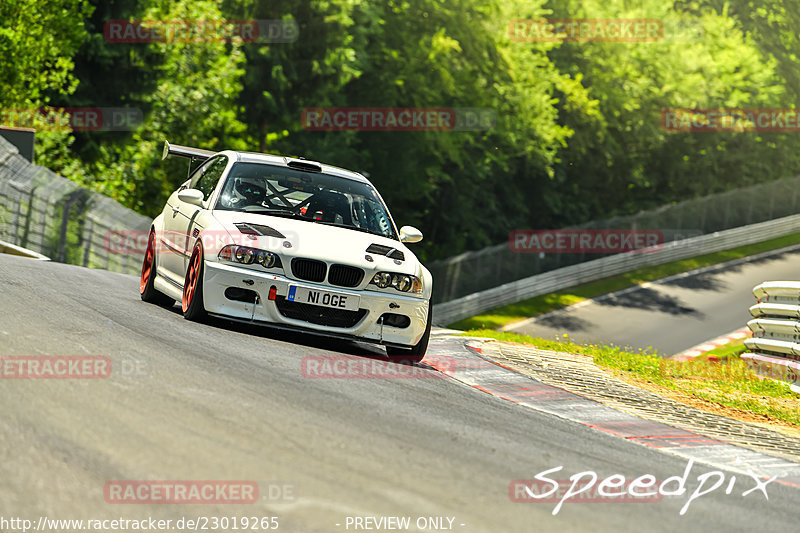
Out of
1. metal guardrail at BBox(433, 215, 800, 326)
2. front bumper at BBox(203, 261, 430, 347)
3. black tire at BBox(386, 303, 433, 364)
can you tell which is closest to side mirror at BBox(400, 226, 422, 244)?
black tire at BBox(386, 303, 433, 364)

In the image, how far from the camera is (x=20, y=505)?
412 cm

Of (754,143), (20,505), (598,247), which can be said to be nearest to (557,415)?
(20,505)

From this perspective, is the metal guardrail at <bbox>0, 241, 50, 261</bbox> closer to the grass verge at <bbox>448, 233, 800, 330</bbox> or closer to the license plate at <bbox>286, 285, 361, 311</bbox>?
the license plate at <bbox>286, 285, 361, 311</bbox>

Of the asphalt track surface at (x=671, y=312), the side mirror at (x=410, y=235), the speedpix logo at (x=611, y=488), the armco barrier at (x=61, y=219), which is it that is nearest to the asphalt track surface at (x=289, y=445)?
the speedpix logo at (x=611, y=488)

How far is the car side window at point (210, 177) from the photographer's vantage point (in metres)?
10.5

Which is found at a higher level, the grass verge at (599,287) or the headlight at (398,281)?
Answer: the headlight at (398,281)

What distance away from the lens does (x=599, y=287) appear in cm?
4097

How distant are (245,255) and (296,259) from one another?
0.45 meters

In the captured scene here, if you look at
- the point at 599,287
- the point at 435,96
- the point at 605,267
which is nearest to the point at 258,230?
the point at 435,96

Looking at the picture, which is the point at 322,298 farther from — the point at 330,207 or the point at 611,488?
the point at 611,488

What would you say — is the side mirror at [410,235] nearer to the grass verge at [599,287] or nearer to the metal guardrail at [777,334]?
the metal guardrail at [777,334]

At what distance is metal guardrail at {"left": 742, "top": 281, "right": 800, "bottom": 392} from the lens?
14.6 m

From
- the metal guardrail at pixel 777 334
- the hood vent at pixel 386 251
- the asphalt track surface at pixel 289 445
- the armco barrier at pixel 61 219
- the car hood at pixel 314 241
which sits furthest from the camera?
the armco barrier at pixel 61 219

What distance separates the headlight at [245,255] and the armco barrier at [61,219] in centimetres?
1125
